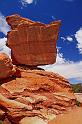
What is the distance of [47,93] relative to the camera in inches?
1831

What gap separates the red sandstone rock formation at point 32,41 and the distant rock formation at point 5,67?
645 centimetres

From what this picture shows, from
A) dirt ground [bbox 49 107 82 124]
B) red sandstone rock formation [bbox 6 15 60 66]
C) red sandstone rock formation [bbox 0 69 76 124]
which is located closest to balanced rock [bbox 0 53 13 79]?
red sandstone rock formation [bbox 0 69 76 124]

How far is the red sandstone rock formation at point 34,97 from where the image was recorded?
134 ft

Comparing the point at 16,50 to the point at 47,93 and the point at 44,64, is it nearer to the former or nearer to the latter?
the point at 44,64

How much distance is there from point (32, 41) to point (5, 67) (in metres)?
9.24

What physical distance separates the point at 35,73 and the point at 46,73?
1598 mm

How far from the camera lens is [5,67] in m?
46.1

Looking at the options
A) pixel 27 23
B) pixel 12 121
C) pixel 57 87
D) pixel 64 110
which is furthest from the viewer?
pixel 27 23

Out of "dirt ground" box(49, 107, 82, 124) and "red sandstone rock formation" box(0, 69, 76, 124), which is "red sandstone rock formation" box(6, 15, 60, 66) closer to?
"red sandstone rock formation" box(0, 69, 76, 124)

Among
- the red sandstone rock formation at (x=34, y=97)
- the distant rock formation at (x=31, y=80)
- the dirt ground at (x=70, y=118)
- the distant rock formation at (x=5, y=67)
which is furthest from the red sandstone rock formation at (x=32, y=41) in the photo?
the dirt ground at (x=70, y=118)

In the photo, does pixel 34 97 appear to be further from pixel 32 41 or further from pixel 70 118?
pixel 32 41

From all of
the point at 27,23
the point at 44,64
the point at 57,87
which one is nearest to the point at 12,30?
the point at 27,23

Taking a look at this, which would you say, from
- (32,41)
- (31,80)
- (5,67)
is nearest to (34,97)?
(31,80)

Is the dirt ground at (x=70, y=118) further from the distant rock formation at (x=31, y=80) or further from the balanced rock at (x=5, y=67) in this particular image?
the balanced rock at (x=5, y=67)
